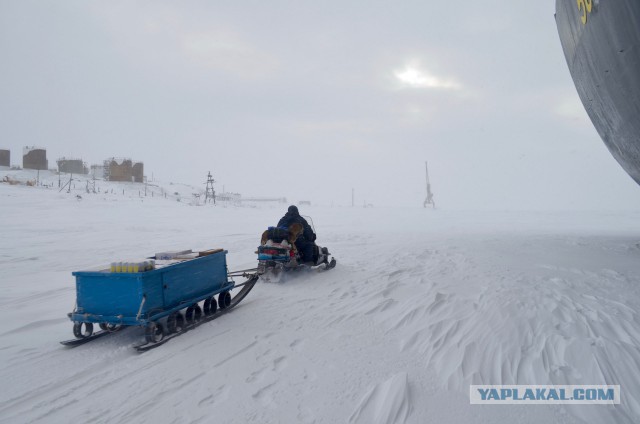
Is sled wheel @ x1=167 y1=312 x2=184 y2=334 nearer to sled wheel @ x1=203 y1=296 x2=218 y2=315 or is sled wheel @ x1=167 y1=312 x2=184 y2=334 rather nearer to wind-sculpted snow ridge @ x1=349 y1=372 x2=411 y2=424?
sled wheel @ x1=203 y1=296 x2=218 y2=315

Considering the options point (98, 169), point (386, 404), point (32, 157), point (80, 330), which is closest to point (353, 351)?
point (386, 404)

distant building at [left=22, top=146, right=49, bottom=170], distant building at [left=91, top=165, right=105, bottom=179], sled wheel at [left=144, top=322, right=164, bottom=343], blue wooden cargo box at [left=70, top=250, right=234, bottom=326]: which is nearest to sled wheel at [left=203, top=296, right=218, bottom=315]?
blue wooden cargo box at [left=70, top=250, right=234, bottom=326]

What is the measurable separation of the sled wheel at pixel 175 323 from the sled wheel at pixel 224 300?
3.47 ft

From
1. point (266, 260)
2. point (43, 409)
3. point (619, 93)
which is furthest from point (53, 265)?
point (619, 93)

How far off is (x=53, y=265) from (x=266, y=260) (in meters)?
6.16

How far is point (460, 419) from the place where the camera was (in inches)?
131

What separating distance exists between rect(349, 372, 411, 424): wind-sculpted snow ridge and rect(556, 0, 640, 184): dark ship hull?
6260 millimetres

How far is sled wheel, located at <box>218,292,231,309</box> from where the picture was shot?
260 inches

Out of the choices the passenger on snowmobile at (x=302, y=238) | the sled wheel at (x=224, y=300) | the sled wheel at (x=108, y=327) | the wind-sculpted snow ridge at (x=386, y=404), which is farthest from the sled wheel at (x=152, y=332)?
the passenger on snowmobile at (x=302, y=238)

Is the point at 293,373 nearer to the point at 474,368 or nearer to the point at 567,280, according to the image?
the point at 474,368

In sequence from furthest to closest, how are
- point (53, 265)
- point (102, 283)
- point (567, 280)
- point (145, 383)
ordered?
point (53, 265) → point (567, 280) → point (102, 283) → point (145, 383)

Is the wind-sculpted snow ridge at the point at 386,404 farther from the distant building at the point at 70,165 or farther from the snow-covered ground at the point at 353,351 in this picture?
the distant building at the point at 70,165

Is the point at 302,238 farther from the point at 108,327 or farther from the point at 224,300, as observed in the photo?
the point at 108,327

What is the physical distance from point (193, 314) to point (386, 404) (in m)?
3.54
